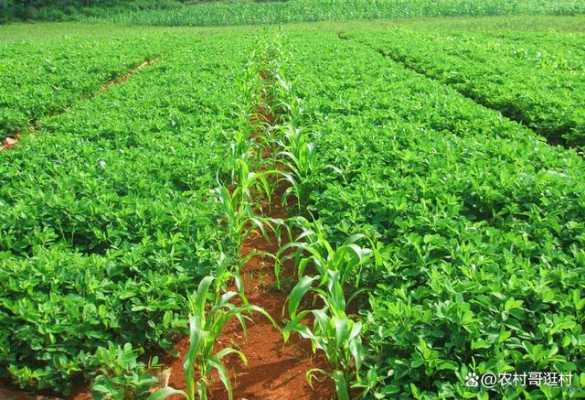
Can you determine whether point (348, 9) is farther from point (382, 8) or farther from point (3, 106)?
point (3, 106)

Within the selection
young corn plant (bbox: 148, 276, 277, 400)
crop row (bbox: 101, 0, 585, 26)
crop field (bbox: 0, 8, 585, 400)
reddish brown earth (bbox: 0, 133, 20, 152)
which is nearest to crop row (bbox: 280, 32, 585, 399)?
crop field (bbox: 0, 8, 585, 400)

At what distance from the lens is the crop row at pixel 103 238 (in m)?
3.27

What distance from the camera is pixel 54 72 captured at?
13500mm

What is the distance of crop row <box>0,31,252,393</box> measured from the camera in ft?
10.7

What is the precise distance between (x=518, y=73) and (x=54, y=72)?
1139 cm

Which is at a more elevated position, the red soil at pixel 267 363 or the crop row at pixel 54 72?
the crop row at pixel 54 72

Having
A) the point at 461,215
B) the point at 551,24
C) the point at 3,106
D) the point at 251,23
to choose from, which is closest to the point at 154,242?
the point at 461,215

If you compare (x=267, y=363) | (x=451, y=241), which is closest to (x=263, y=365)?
(x=267, y=363)

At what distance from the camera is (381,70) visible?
11.2 m

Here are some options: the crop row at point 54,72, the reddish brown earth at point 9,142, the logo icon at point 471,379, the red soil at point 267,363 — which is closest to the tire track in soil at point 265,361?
the red soil at point 267,363

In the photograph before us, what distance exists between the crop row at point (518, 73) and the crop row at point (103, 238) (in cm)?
480

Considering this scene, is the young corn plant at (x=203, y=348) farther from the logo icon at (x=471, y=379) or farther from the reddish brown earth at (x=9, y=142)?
the reddish brown earth at (x=9, y=142)

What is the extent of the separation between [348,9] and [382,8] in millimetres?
2310

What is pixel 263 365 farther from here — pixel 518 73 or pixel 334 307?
pixel 518 73
